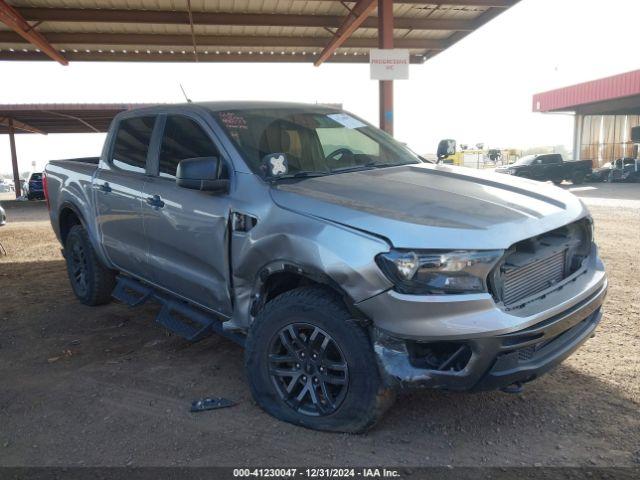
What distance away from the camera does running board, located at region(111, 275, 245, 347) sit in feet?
11.7

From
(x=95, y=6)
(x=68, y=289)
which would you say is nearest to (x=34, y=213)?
(x=95, y=6)

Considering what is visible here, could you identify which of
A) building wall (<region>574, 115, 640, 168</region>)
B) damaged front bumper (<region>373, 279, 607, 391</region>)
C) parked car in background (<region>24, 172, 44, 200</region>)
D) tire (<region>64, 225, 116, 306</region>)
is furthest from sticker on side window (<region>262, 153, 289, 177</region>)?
building wall (<region>574, 115, 640, 168</region>)

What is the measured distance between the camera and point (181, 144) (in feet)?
12.4

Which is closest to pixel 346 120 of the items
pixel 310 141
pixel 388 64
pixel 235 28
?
pixel 310 141

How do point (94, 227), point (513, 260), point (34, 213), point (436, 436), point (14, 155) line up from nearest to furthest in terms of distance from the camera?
point (513, 260)
point (436, 436)
point (94, 227)
point (34, 213)
point (14, 155)

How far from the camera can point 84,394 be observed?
11.3ft

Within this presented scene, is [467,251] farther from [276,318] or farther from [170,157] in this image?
[170,157]

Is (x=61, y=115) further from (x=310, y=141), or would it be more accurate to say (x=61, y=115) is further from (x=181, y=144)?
(x=310, y=141)

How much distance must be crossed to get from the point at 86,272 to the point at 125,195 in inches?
55.3

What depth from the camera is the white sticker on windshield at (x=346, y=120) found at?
4.13 metres

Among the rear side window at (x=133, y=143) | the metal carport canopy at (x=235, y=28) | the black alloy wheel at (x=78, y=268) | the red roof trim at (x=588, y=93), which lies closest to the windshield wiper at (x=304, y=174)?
the rear side window at (x=133, y=143)

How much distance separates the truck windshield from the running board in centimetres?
112

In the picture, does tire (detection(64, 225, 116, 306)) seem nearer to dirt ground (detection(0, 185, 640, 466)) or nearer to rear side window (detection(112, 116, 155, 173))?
dirt ground (detection(0, 185, 640, 466))

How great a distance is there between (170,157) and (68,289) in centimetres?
322
